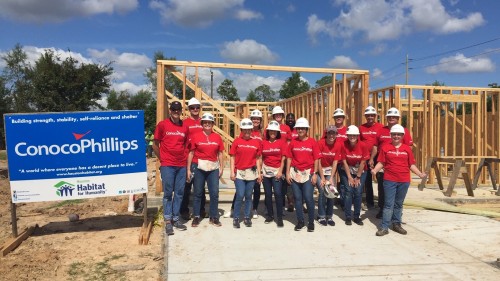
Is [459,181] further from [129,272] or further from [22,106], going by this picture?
[22,106]

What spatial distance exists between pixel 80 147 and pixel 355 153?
15.2 ft

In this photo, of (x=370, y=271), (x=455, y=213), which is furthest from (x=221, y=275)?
(x=455, y=213)

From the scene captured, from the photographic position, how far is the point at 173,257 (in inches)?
199

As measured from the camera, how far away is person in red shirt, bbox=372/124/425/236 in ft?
20.0

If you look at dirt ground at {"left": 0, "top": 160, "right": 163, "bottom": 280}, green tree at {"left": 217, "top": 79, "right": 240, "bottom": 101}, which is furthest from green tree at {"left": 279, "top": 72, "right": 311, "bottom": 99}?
dirt ground at {"left": 0, "top": 160, "right": 163, "bottom": 280}

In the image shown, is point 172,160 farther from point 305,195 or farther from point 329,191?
point 329,191

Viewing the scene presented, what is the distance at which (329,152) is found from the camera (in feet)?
21.5

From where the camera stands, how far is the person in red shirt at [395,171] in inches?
240

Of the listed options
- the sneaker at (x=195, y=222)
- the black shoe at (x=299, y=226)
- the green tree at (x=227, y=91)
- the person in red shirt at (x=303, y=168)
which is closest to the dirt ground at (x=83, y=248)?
the sneaker at (x=195, y=222)

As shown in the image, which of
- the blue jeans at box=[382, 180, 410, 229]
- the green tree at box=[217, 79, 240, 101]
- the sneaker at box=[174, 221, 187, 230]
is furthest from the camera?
the green tree at box=[217, 79, 240, 101]

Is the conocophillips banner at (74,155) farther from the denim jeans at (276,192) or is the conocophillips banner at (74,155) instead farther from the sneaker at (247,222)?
the denim jeans at (276,192)

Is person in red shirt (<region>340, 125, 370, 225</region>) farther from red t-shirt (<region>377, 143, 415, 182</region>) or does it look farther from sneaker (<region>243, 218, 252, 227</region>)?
sneaker (<region>243, 218, 252, 227</region>)

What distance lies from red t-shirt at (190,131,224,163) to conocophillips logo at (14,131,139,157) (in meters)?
1.08

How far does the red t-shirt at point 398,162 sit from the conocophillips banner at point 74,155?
13.3 feet
